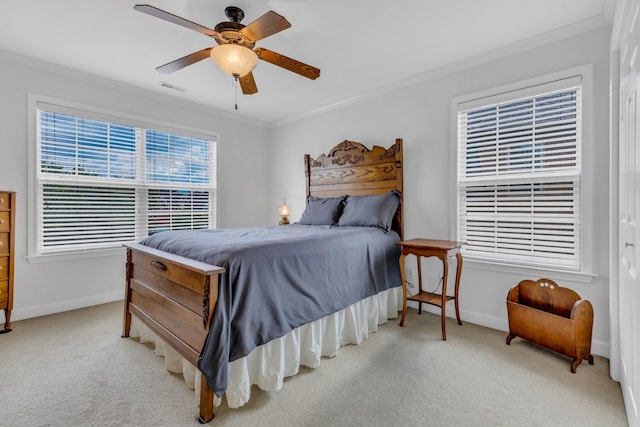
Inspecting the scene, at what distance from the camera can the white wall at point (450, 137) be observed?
2.37 meters

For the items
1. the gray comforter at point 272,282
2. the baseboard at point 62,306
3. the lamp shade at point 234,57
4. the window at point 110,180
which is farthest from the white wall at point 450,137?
the baseboard at point 62,306

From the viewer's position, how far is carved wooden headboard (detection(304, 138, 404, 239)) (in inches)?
140

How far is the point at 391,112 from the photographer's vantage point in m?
3.68

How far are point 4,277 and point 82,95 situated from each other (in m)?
1.98

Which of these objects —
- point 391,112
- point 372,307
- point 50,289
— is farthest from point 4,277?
point 391,112

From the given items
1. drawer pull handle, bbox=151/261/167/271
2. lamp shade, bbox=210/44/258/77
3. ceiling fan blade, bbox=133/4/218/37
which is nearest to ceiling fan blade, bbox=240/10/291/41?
lamp shade, bbox=210/44/258/77

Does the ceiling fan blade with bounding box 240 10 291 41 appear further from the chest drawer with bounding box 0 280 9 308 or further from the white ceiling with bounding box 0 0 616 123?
the chest drawer with bounding box 0 280 9 308

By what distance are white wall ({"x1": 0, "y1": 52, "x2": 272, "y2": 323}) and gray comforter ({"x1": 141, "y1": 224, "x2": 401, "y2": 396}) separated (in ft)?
5.07

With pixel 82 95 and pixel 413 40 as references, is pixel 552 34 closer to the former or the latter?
pixel 413 40

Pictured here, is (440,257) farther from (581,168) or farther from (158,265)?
(158,265)

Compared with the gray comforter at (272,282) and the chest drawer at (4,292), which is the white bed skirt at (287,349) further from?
the chest drawer at (4,292)

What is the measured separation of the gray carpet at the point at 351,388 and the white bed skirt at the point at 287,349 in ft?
0.22

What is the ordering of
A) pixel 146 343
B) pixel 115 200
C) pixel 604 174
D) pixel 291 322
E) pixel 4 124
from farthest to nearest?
1. pixel 115 200
2. pixel 4 124
3. pixel 146 343
4. pixel 604 174
5. pixel 291 322

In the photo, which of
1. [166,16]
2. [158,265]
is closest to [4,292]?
[158,265]
